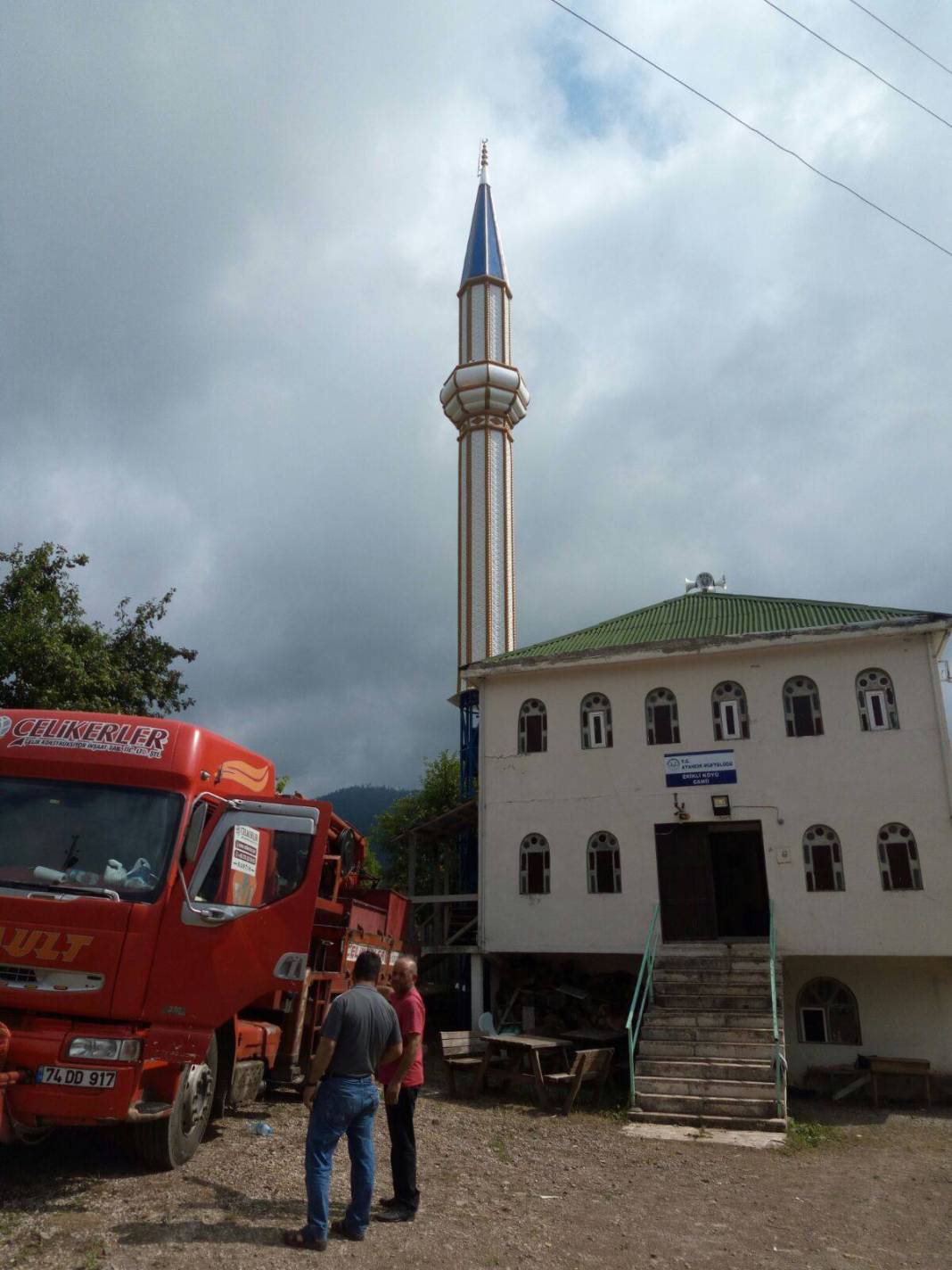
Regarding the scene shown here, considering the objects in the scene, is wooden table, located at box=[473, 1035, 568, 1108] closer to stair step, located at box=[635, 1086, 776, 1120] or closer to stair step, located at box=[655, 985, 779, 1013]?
stair step, located at box=[635, 1086, 776, 1120]

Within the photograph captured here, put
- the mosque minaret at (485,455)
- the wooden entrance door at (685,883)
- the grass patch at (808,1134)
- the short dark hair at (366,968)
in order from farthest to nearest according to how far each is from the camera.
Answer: the mosque minaret at (485,455)
the wooden entrance door at (685,883)
the grass patch at (808,1134)
the short dark hair at (366,968)

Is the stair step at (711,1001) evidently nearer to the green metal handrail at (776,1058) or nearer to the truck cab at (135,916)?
the green metal handrail at (776,1058)

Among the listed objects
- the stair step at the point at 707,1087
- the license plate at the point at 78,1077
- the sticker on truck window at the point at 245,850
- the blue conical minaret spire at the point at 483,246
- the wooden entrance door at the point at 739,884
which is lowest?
the stair step at the point at 707,1087

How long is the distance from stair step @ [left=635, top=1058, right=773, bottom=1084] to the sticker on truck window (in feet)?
23.2

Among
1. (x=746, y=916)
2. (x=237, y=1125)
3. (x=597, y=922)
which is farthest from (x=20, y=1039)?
(x=746, y=916)

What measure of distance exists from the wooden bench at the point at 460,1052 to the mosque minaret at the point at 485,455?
16.4 m

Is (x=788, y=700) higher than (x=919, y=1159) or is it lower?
higher

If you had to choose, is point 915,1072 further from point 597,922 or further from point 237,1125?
point 237,1125

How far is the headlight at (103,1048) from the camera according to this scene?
5.74 meters

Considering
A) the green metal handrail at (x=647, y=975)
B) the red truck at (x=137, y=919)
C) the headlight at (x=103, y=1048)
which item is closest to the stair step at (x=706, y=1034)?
the green metal handrail at (x=647, y=975)

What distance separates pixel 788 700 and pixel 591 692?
349 cm

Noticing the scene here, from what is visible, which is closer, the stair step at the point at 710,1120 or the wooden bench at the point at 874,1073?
the stair step at the point at 710,1120

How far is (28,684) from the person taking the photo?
17.3 meters

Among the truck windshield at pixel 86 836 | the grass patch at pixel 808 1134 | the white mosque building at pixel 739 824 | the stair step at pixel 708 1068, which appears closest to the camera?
the truck windshield at pixel 86 836
